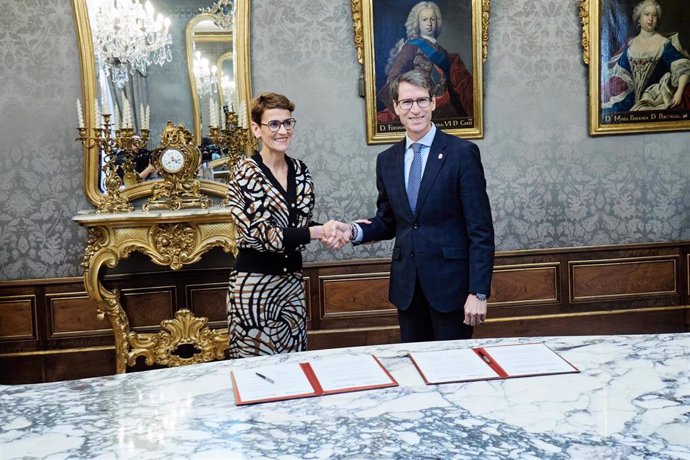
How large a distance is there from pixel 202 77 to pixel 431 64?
1598 millimetres

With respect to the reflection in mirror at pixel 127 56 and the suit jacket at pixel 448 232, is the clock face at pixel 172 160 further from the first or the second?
the suit jacket at pixel 448 232

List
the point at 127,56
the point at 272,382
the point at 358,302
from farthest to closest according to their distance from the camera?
the point at 358,302 → the point at 127,56 → the point at 272,382

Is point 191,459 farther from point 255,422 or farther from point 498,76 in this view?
point 498,76

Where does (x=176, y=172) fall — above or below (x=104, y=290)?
above

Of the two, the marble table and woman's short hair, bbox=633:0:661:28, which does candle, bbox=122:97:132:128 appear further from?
woman's short hair, bbox=633:0:661:28

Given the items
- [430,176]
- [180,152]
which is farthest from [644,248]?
[180,152]

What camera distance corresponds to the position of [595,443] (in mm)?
1252

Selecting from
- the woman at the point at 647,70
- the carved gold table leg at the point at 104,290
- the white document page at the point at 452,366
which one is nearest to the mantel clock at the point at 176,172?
the carved gold table leg at the point at 104,290

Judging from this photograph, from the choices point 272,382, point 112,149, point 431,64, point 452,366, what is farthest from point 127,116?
point 452,366

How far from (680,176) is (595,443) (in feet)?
14.8

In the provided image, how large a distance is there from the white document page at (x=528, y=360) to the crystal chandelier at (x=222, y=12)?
3482 millimetres

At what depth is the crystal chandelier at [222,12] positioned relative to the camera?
4637 millimetres

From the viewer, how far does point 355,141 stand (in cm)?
486

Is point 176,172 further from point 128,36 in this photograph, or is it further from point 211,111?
point 128,36
